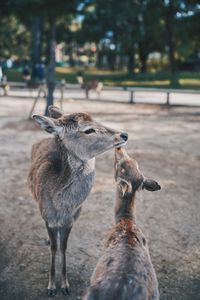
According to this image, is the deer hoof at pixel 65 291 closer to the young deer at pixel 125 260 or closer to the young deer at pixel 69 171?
the young deer at pixel 69 171

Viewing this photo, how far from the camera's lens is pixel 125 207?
439 cm

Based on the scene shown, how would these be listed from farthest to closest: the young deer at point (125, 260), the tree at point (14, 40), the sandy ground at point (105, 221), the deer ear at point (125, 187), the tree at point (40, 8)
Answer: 1. the tree at point (14, 40)
2. the tree at point (40, 8)
3. the sandy ground at point (105, 221)
4. the deer ear at point (125, 187)
5. the young deer at point (125, 260)

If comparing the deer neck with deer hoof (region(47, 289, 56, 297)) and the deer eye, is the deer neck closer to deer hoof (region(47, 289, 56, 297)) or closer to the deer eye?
the deer eye

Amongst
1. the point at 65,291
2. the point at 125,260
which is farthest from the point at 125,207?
the point at 65,291

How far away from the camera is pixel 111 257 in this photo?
353 centimetres

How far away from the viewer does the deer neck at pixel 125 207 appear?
4344 millimetres

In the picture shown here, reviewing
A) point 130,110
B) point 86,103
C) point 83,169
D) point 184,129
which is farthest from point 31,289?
point 86,103

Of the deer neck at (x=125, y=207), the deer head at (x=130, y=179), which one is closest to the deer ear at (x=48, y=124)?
the deer head at (x=130, y=179)

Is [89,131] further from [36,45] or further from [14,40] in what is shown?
[14,40]

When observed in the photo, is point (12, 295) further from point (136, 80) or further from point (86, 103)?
point (136, 80)

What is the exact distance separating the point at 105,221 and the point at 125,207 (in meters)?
1.92

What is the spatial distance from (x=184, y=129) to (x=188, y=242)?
825 centimetres

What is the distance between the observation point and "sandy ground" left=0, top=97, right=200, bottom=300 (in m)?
4.79

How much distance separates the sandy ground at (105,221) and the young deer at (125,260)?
3.49 ft
